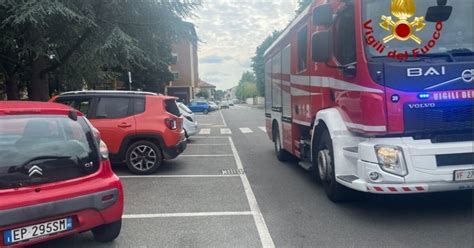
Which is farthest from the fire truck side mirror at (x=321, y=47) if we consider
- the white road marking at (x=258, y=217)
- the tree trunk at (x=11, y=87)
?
the tree trunk at (x=11, y=87)

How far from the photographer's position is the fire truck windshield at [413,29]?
491 centimetres

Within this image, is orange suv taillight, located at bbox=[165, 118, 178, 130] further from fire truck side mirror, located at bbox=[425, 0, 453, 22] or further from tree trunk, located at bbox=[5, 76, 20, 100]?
tree trunk, located at bbox=[5, 76, 20, 100]

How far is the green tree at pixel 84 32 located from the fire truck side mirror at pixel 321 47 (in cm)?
742

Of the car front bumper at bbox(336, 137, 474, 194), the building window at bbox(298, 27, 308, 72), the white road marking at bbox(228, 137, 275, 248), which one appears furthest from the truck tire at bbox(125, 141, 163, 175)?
the car front bumper at bbox(336, 137, 474, 194)

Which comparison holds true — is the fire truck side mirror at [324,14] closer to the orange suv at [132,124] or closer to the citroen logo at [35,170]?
the citroen logo at [35,170]

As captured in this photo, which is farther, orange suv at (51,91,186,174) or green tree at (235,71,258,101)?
green tree at (235,71,258,101)

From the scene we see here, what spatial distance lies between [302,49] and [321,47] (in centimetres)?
179

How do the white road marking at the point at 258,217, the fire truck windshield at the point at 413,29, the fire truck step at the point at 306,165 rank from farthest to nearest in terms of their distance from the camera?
1. the fire truck step at the point at 306,165
2. the fire truck windshield at the point at 413,29
3. the white road marking at the point at 258,217

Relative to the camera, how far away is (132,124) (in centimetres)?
850

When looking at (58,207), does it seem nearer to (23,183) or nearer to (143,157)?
(23,183)

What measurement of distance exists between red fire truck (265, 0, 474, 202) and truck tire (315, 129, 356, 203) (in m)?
0.03

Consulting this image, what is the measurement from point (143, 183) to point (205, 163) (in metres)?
2.65

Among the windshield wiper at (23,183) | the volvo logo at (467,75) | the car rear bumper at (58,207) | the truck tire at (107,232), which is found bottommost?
the truck tire at (107,232)

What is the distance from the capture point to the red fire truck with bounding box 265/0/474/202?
183 inches
